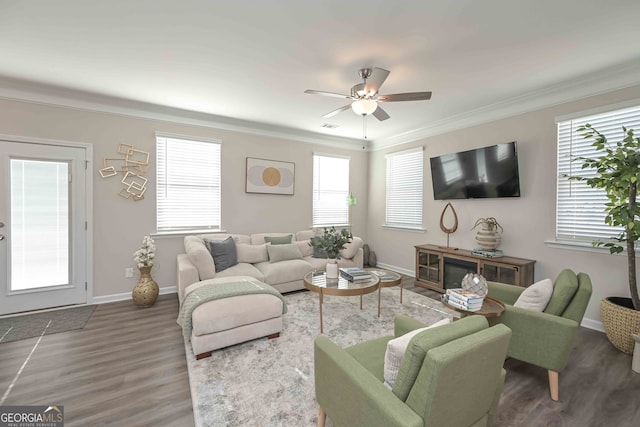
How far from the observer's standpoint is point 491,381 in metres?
1.28

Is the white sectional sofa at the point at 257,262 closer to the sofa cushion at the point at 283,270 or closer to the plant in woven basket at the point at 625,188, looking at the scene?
the sofa cushion at the point at 283,270

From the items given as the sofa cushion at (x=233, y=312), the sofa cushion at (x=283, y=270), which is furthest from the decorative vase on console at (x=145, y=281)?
the sofa cushion at (x=233, y=312)

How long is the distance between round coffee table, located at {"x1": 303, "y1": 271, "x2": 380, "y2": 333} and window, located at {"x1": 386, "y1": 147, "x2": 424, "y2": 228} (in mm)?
2253

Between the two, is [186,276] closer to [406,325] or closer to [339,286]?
[339,286]

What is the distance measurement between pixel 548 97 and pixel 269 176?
13.8 feet

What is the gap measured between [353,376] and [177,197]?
3.98m

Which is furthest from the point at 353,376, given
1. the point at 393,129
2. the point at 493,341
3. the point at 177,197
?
the point at 393,129

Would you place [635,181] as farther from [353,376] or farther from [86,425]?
[86,425]

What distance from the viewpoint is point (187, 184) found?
14.3ft

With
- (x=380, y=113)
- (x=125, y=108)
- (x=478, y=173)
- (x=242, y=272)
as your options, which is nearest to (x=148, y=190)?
(x=125, y=108)

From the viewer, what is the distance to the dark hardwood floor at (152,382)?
1.80 metres

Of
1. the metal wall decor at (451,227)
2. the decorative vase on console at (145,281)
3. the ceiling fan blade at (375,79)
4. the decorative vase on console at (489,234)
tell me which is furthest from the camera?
the metal wall decor at (451,227)

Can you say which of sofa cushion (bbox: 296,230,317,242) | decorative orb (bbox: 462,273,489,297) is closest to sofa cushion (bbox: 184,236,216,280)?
sofa cushion (bbox: 296,230,317,242)

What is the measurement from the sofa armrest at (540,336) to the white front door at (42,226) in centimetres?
494
